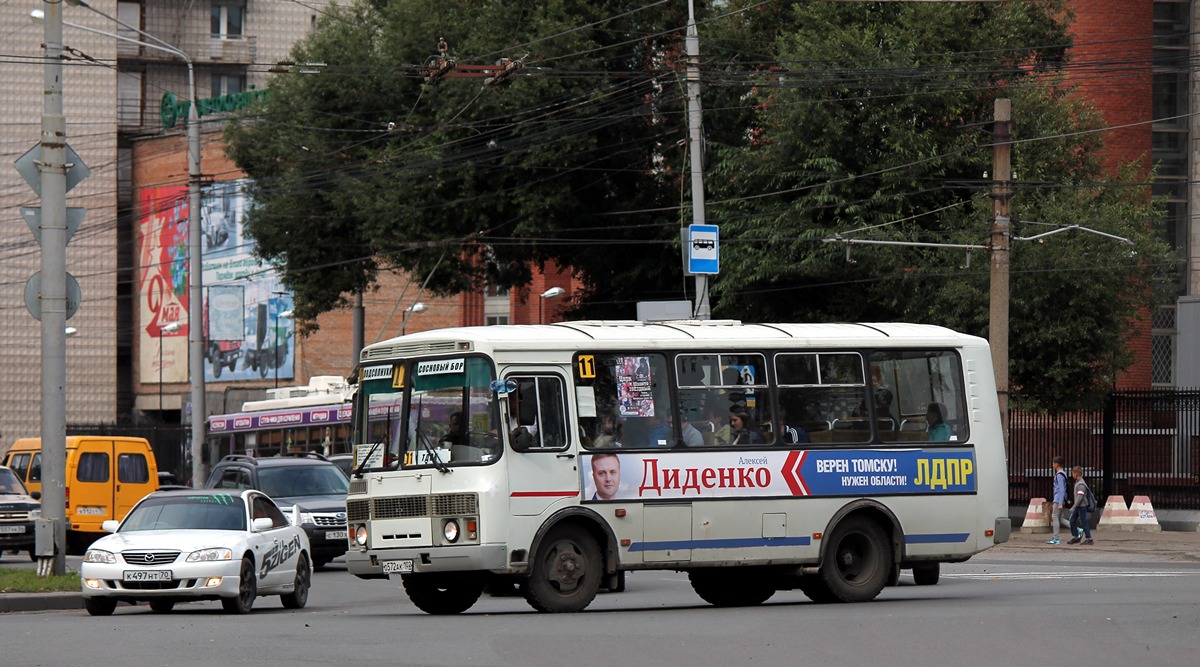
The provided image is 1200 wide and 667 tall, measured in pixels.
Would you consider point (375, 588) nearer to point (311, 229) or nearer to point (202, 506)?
point (202, 506)

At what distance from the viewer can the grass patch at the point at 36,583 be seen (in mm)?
19359

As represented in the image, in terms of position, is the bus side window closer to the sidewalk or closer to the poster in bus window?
the poster in bus window

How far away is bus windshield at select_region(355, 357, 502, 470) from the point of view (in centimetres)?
1593

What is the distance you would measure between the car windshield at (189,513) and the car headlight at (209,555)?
31.1 inches

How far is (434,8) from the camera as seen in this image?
136 ft

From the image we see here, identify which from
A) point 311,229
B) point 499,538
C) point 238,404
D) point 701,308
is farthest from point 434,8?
point 238,404

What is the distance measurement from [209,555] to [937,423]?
7.57 metres

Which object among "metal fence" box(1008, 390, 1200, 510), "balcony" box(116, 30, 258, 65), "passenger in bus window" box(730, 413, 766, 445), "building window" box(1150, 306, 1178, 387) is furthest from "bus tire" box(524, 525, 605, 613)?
"balcony" box(116, 30, 258, 65)

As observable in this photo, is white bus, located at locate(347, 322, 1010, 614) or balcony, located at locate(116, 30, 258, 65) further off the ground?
balcony, located at locate(116, 30, 258, 65)

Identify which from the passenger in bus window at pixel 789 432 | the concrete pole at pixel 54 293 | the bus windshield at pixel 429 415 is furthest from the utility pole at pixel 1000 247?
the concrete pole at pixel 54 293

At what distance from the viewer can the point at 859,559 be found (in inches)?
693

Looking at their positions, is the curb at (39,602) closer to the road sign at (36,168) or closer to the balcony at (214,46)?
the road sign at (36,168)

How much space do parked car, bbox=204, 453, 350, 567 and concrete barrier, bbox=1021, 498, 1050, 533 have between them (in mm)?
15076

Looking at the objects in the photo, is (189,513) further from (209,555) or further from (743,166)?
(743,166)
